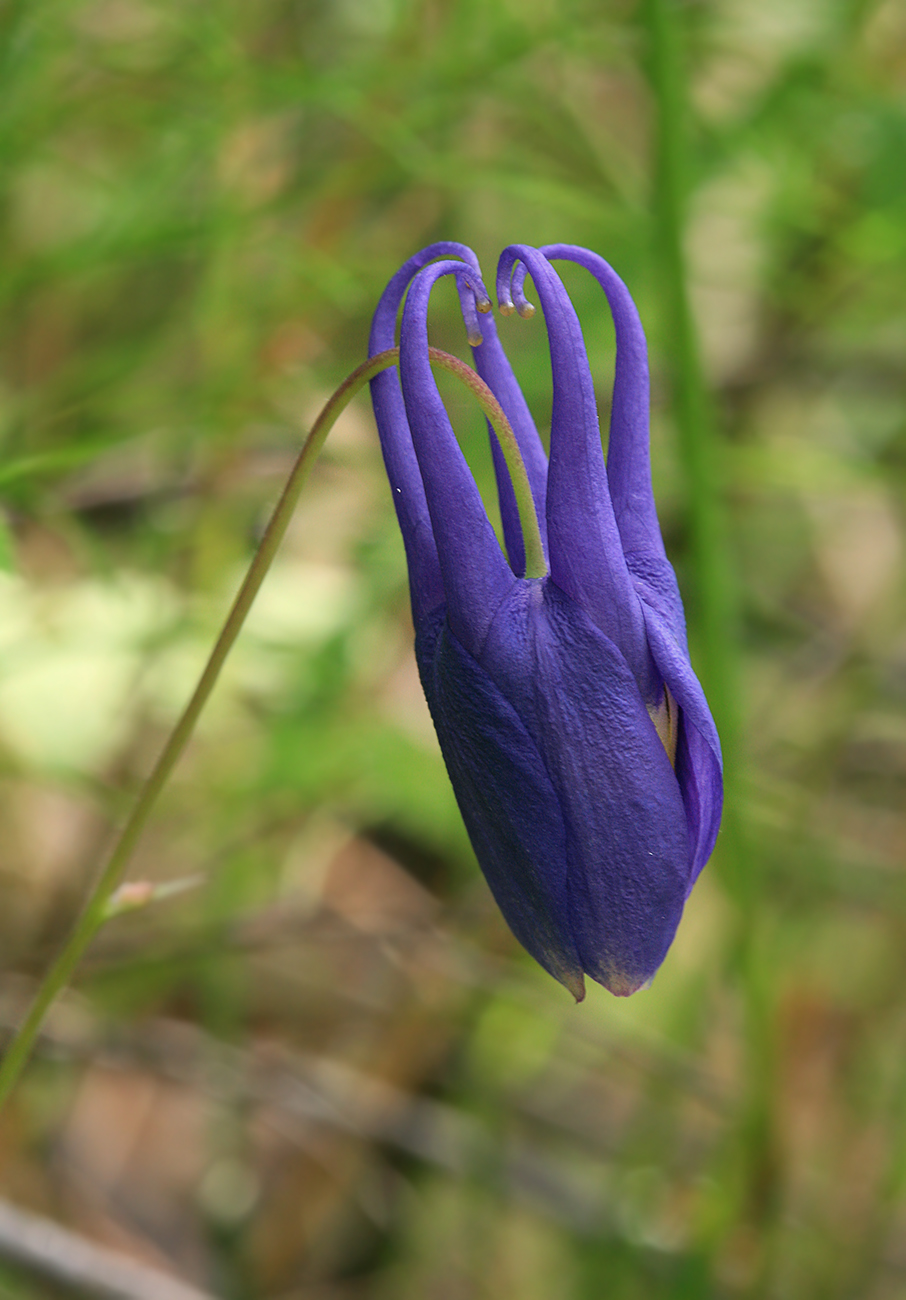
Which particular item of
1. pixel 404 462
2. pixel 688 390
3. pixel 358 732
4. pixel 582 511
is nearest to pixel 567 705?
pixel 582 511

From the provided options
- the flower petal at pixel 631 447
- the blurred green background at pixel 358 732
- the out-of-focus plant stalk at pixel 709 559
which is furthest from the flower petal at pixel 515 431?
the blurred green background at pixel 358 732

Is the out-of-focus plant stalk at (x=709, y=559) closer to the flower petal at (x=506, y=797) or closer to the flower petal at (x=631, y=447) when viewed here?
the flower petal at (x=631, y=447)

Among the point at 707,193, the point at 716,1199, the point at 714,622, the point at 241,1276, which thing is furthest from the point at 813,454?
the point at 241,1276

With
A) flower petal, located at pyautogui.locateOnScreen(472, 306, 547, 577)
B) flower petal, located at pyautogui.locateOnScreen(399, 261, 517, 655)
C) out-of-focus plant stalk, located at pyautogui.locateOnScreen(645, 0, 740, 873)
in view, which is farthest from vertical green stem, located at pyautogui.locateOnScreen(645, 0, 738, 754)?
flower petal, located at pyautogui.locateOnScreen(399, 261, 517, 655)

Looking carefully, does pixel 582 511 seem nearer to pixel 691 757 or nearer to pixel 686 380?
pixel 691 757

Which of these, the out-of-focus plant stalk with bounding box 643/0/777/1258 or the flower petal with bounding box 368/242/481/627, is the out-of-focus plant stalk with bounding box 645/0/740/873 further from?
the flower petal with bounding box 368/242/481/627

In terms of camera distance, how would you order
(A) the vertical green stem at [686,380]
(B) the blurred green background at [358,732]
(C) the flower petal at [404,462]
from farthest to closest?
1. (B) the blurred green background at [358,732]
2. (A) the vertical green stem at [686,380]
3. (C) the flower petal at [404,462]

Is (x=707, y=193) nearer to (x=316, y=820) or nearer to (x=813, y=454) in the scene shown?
(x=813, y=454)
